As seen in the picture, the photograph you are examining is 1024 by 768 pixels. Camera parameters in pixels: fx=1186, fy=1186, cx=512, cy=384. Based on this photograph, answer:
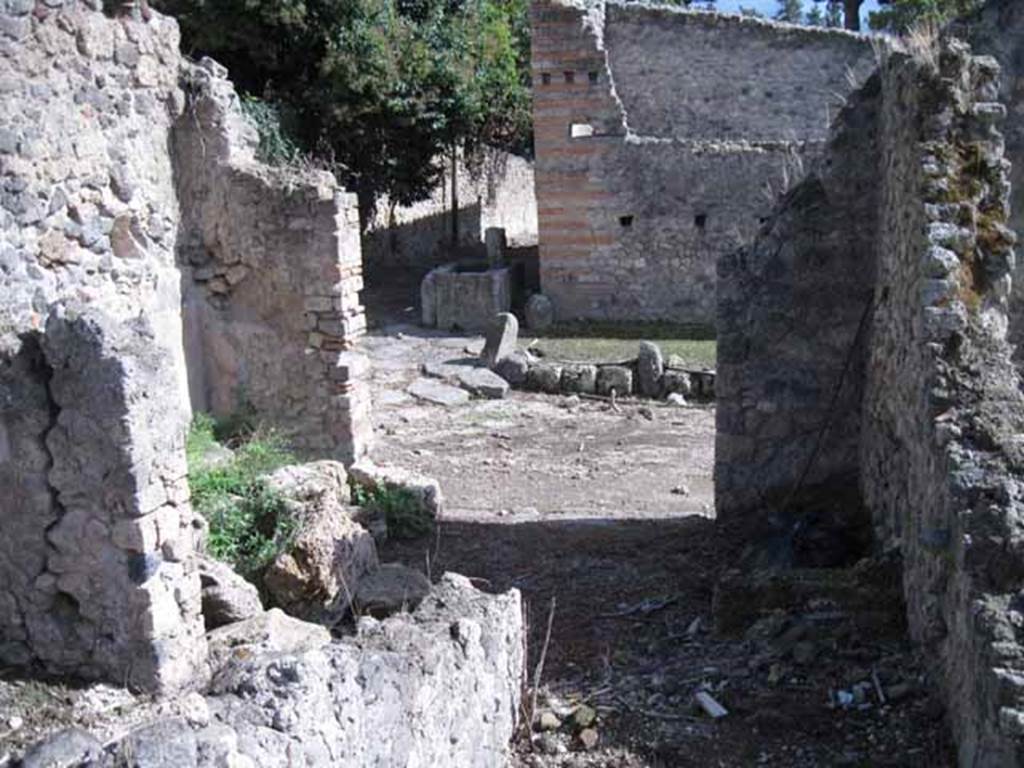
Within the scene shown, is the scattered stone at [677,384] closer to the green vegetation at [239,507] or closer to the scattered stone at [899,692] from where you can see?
the green vegetation at [239,507]

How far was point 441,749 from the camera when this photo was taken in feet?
13.1

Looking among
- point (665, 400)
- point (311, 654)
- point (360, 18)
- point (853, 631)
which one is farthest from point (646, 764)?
point (360, 18)

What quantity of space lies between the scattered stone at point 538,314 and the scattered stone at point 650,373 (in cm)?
311

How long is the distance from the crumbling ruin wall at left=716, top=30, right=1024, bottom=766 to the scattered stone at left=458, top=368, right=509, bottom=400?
19.2 feet

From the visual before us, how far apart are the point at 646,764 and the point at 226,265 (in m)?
5.86

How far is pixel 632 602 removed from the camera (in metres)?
6.81

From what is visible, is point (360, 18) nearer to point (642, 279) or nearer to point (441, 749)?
point (642, 279)

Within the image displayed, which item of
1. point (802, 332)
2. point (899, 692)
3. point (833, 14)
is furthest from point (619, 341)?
point (833, 14)

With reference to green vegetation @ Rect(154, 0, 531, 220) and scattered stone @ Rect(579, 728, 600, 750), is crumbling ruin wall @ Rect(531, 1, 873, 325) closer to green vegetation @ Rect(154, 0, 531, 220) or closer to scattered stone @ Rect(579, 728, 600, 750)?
green vegetation @ Rect(154, 0, 531, 220)

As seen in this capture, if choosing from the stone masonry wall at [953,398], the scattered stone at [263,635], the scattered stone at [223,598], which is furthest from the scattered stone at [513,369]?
the scattered stone at [263,635]

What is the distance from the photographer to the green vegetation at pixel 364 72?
53.9 ft

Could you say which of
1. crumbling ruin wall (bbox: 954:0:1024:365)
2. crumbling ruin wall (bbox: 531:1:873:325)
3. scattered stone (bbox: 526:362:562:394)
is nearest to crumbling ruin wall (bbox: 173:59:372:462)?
crumbling ruin wall (bbox: 954:0:1024:365)

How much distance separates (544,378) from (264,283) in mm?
5314

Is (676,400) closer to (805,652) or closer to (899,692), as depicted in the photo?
(805,652)
